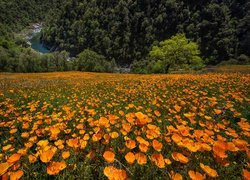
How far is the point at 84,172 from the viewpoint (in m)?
2.16

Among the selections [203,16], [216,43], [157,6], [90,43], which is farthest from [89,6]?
[216,43]

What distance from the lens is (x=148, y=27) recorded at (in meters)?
139

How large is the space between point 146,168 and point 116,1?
577 ft

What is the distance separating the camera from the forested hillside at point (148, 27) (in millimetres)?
111125

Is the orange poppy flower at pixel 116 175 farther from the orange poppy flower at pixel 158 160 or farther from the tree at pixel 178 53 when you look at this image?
the tree at pixel 178 53

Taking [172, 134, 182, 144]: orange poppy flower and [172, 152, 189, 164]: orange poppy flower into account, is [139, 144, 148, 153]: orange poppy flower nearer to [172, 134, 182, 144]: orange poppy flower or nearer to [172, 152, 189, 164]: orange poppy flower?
[172, 152, 189, 164]: orange poppy flower

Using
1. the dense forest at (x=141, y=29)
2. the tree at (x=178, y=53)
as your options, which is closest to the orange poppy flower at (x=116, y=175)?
the tree at (x=178, y=53)

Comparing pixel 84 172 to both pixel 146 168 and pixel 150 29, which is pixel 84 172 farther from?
pixel 150 29

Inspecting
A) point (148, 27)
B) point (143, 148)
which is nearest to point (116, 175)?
point (143, 148)

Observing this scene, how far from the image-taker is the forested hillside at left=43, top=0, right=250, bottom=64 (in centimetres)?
11112

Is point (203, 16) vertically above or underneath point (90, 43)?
above

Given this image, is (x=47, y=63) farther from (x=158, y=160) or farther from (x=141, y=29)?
(x=141, y=29)

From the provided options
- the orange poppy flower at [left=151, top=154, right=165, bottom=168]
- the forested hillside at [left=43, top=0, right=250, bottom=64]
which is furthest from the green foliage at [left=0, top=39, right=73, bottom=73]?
the orange poppy flower at [left=151, top=154, right=165, bottom=168]

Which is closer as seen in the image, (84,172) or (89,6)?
(84,172)
